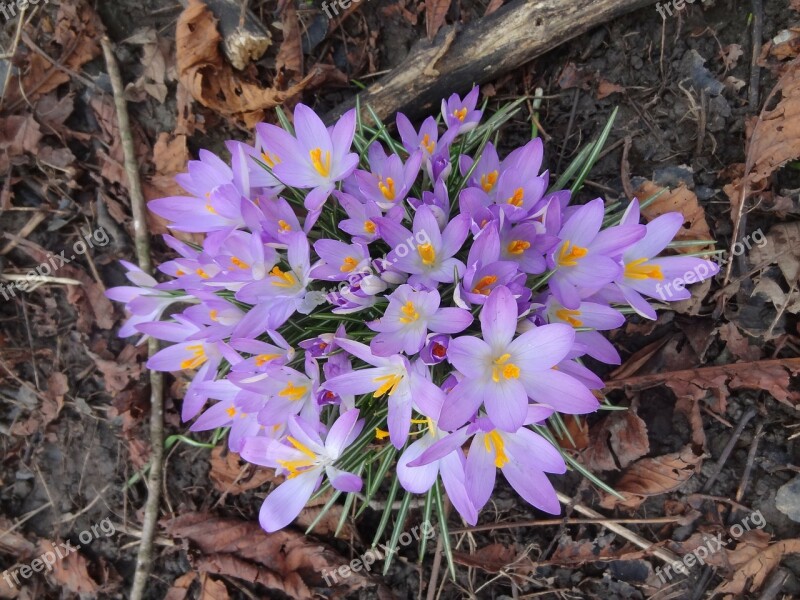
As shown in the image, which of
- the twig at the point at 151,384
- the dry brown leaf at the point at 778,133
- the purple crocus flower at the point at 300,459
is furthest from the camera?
the twig at the point at 151,384

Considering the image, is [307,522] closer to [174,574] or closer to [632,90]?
[174,574]

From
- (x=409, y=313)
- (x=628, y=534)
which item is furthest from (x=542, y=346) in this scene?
(x=628, y=534)

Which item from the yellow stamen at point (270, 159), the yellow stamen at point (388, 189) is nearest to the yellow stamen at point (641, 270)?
the yellow stamen at point (388, 189)

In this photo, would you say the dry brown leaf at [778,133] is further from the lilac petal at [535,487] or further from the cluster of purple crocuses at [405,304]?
the lilac petal at [535,487]

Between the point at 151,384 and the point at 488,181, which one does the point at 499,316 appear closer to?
the point at 488,181

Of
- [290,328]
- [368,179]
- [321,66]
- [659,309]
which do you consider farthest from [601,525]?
[321,66]

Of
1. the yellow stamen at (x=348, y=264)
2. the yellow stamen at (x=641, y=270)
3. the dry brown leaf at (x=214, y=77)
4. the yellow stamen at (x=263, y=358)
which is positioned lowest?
the yellow stamen at (x=641, y=270)

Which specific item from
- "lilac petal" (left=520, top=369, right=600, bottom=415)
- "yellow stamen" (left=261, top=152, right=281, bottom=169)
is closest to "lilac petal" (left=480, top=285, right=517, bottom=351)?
"lilac petal" (left=520, top=369, right=600, bottom=415)

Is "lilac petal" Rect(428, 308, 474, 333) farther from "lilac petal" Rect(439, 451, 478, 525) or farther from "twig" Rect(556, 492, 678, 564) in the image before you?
"twig" Rect(556, 492, 678, 564)
